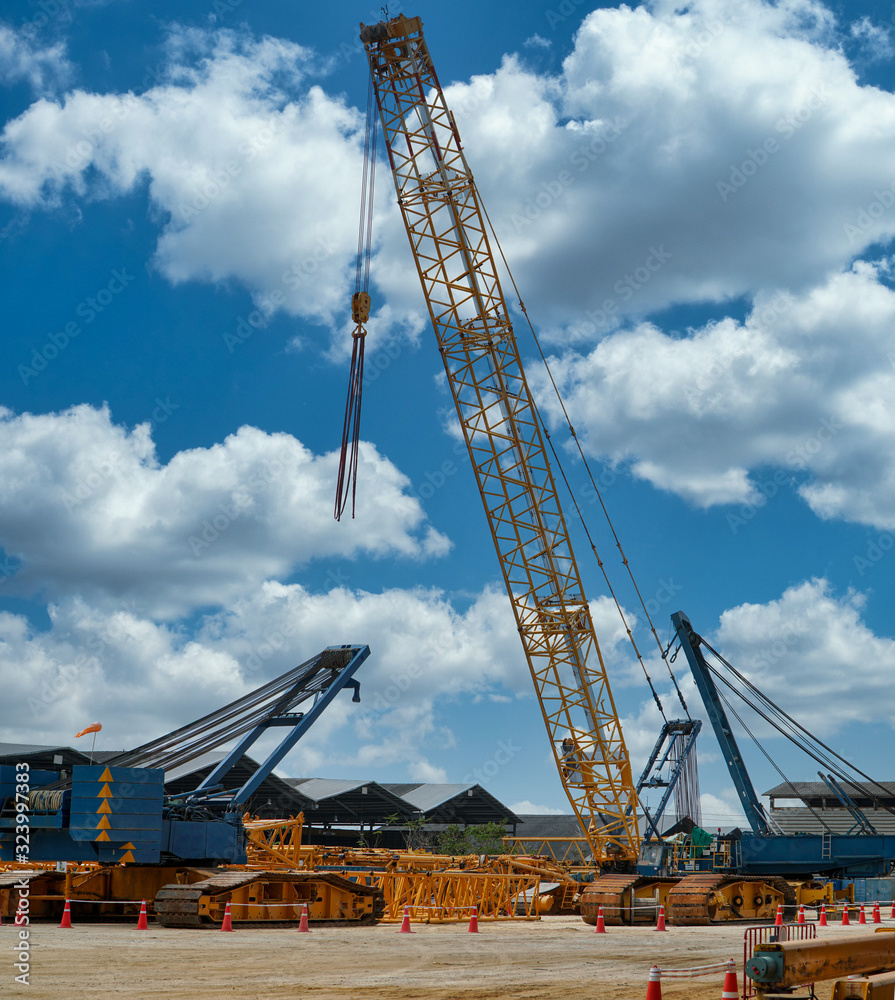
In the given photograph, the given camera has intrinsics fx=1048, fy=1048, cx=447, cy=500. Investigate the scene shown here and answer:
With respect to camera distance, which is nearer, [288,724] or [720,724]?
[288,724]

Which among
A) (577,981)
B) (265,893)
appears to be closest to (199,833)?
(265,893)

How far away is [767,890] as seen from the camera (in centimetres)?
3188

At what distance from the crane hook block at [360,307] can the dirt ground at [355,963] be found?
19596mm

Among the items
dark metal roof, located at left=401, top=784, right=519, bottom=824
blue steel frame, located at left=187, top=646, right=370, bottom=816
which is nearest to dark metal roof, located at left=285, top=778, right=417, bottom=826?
dark metal roof, located at left=401, top=784, right=519, bottom=824

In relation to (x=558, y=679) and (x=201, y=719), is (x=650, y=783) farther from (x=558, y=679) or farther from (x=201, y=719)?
(x=201, y=719)

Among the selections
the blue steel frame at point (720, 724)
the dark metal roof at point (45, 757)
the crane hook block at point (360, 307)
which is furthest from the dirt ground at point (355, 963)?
the dark metal roof at point (45, 757)

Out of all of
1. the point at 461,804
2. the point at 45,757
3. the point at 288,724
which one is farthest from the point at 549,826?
the point at 288,724

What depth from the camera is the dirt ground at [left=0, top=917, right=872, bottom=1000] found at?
43.3 ft

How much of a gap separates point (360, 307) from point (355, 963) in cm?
2377

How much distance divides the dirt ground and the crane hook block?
772 inches

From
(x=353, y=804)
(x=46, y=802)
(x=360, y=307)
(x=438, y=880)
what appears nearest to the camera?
(x=46, y=802)

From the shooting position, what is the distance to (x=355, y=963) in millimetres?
17078

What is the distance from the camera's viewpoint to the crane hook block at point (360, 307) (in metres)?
36.0

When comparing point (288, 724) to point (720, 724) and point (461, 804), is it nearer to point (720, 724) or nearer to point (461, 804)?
point (720, 724)
